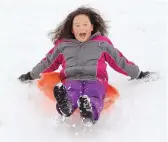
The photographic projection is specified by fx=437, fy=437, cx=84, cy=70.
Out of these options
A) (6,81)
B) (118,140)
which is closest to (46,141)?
(118,140)

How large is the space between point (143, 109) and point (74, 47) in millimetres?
644

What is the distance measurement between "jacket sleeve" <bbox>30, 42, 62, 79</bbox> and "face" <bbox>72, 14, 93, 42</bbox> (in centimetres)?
20

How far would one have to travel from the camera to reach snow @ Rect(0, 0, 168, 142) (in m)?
2.68

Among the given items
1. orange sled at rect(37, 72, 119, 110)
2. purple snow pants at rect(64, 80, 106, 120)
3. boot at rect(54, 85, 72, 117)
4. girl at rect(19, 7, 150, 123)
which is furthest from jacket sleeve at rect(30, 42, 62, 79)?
boot at rect(54, 85, 72, 117)

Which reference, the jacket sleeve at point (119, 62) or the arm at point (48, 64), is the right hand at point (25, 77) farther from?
the jacket sleeve at point (119, 62)

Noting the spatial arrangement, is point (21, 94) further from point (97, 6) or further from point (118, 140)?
point (97, 6)

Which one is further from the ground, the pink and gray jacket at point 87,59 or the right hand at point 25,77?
the pink and gray jacket at point 87,59

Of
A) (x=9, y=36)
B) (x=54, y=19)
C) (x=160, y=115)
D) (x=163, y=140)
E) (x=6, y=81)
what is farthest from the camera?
(x=54, y=19)

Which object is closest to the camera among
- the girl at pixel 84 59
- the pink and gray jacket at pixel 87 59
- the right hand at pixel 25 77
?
the girl at pixel 84 59

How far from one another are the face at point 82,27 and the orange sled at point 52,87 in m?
0.32

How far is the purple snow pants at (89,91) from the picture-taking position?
268cm

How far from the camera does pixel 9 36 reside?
4.21 m

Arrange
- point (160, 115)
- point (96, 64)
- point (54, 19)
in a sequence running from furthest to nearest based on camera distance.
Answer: point (54, 19), point (96, 64), point (160, 115)

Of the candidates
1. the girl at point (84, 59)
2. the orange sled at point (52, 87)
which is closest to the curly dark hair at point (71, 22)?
the girl at point (84, 59)
